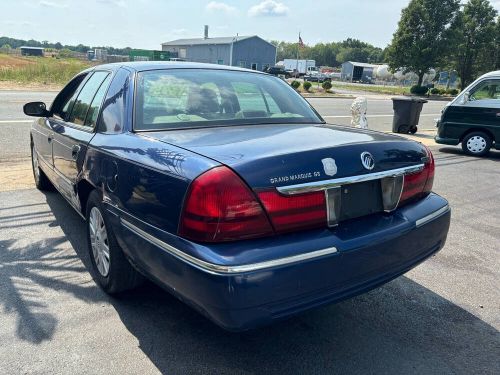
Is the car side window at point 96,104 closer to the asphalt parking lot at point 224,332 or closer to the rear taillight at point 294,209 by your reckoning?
the asphalt parking lot at point 224,332

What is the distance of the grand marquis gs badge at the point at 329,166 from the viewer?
7.88ft

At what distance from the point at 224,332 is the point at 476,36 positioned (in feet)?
171

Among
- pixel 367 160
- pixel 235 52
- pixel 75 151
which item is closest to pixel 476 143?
pixel 367 160

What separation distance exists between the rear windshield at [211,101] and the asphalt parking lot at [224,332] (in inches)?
51.2

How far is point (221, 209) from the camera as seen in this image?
2.19 m

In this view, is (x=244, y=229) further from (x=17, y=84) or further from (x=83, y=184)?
(x=17, y=84)

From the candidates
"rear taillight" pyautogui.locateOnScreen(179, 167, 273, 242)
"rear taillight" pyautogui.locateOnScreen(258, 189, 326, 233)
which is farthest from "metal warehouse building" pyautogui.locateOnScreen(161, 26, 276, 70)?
"rear taillight" pyautogui.locateOnScreen(179, 167, 273, 242)

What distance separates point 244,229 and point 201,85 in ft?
5.27

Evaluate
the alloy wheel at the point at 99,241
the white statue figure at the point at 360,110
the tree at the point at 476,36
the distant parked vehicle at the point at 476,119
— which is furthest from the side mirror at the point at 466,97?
the tree at the point at 476,36

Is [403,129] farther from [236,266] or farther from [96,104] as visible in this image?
[236,266]

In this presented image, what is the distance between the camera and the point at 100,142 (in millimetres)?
3162

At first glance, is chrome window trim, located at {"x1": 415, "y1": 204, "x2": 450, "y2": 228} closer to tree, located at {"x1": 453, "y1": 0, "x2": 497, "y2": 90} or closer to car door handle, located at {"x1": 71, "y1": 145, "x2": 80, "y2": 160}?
car door handle, located at {"x1": 71, "y1": 145, "x2": 80, "y2": 160}

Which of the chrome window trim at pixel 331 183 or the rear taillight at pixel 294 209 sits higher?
the chrome window trim at pixel 331 183

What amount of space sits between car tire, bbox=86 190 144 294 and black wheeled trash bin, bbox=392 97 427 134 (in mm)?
11671
